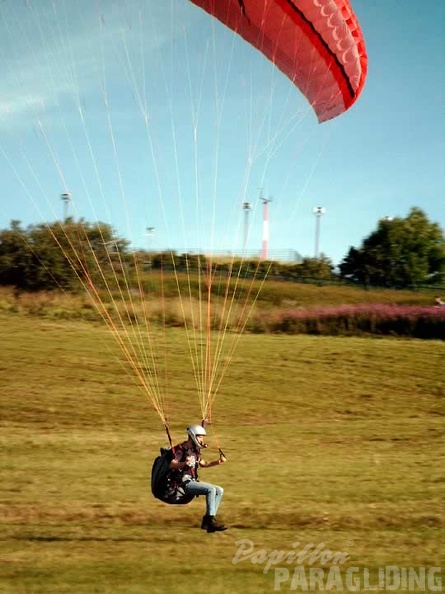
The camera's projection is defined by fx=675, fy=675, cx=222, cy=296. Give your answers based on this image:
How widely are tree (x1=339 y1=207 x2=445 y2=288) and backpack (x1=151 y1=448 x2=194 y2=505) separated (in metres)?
53.1

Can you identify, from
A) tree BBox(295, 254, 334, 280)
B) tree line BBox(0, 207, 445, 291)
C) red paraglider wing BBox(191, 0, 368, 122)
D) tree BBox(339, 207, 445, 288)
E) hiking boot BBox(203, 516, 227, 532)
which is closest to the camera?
hiking boot BBox(203, 516, 227, 532)

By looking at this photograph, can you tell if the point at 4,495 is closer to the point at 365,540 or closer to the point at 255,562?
the point at 255,562

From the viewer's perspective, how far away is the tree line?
2362cm

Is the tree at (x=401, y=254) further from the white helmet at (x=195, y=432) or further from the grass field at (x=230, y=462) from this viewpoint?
the white helmet at (x=195, y=432)

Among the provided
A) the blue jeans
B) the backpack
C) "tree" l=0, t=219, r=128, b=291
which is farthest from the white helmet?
"tree" l=0, t=219, r=128, b=291

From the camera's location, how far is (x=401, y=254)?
2377 inches

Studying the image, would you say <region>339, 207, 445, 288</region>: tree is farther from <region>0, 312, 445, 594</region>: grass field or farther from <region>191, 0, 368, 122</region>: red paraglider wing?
<region>191, 0, 368, 122</region>: red paraglider wing

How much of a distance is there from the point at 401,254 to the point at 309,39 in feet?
178

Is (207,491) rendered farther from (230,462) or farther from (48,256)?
(48,256)

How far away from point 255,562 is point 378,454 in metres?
5.39

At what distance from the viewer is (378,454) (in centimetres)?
1070

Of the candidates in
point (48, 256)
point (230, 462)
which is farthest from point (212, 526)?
point (48, 256)

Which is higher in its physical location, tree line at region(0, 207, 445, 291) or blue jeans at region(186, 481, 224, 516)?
tree line at region(0, 207, 445, 291)

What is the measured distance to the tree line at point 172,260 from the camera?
77.5 ft
